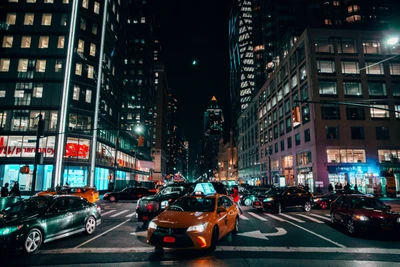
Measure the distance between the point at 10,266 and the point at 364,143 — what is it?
45.7 metres

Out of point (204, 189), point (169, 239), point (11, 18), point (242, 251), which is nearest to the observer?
point (169, 239)

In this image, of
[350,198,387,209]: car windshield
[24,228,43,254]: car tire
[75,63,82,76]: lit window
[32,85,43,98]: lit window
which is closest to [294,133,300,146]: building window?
[350,198,387,209]: car windshield

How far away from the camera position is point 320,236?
32.8 feet

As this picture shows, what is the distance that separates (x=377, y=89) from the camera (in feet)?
139

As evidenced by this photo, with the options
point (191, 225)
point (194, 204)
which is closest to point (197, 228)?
point (191, 225)

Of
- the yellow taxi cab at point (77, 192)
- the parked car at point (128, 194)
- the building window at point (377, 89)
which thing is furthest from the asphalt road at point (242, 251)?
the building window at point (377, 89)

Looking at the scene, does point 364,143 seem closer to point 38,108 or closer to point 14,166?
point 38,108

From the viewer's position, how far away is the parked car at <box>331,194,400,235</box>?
9570 mm

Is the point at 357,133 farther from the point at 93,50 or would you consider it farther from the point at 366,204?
the point at 93,50

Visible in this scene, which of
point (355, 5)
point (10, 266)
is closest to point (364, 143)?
point (10, 266)

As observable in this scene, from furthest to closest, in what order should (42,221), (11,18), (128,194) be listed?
(11,18), (128,194), (42,221)

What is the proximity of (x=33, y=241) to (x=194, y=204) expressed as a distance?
508 centimetres

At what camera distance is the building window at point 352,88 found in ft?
137

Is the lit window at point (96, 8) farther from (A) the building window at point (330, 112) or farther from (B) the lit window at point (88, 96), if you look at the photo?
(A) the building window at point (330, 112)
